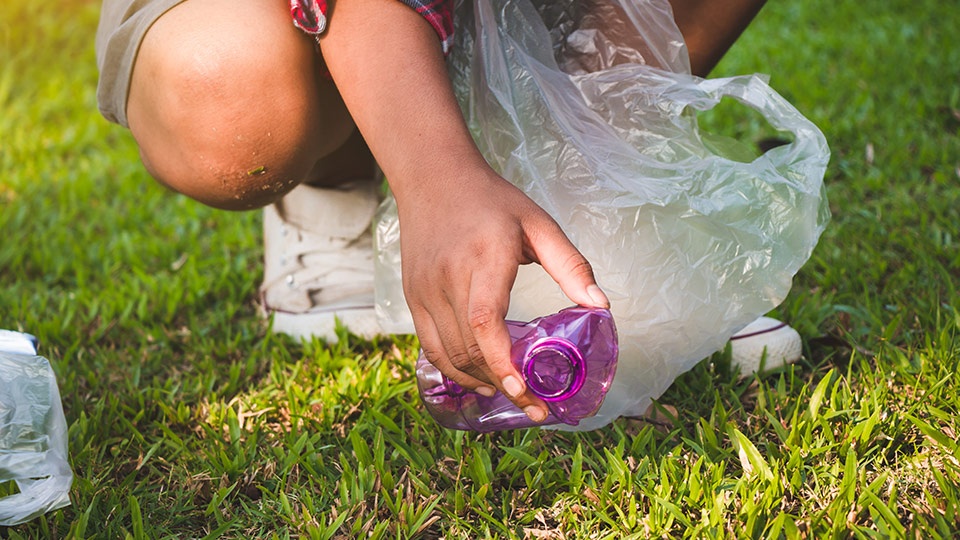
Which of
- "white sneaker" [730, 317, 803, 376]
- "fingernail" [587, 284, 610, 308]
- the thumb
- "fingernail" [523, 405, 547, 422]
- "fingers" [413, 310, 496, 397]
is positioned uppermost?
the thumb

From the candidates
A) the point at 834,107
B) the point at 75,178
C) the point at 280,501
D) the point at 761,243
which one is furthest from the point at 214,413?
the point at 834,107

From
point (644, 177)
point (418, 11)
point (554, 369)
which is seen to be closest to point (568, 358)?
point (554, 369)

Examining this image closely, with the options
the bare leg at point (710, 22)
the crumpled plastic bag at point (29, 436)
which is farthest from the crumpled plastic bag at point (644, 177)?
the crumpled plastic bag at point (29, 436)

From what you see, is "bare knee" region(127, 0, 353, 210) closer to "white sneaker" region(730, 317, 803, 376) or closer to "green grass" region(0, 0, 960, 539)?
"green grass" region(0, 0, 960, 539)

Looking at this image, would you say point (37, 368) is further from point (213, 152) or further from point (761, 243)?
point (761, 243)

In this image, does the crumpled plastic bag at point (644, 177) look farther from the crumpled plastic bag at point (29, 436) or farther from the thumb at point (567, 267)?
the crumpled plastic bag at point (29, 436)

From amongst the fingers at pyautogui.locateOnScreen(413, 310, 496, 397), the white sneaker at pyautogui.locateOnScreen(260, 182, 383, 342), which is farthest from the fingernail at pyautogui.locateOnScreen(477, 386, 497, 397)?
the white sneaker at pyautogui.locateOnScreen(260, 182, 383, 342)

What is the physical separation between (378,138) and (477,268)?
23cm

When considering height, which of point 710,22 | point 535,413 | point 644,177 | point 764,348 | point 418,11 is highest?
point 418,11

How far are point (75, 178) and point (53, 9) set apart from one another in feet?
5.65

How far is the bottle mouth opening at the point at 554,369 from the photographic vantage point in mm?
934

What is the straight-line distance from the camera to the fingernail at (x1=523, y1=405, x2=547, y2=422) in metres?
0.91

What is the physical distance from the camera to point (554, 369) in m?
0.96

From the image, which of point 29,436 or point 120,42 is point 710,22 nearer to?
point 120,42
